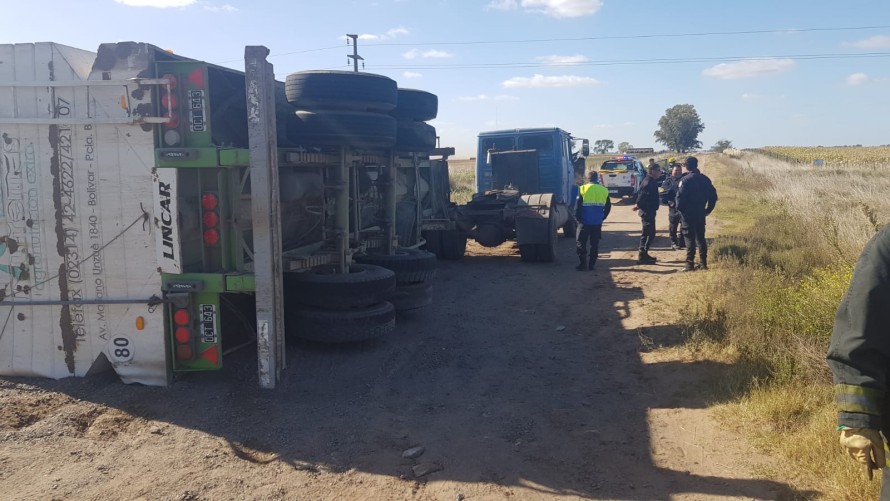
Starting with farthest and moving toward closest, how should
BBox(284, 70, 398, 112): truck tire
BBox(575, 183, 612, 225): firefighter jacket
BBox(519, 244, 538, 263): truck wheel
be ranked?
1. BBox(519, 244, 538, 263): truck wheel
2. BBox(575, 183, 612, 225): firefighter jacket
3. BBox(284, 70, 398, 112): truck tire

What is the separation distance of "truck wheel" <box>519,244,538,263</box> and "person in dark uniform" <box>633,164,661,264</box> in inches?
72.6

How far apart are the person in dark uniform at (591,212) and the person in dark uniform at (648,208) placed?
3.17 feet

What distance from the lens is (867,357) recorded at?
7.86 ft

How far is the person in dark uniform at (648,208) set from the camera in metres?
11.7

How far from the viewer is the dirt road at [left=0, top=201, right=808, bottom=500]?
3.76m

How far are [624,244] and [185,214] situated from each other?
11454mm

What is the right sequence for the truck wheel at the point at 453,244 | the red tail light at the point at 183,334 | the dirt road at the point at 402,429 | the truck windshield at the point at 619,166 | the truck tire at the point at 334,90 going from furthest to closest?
the truck windshield at the point at 619,166 → the truck wheel at the point at 453,244 → the truck tire at the point at 334,90 → the red tail light at the point at 183,334 → the dirt road at the point at 402,429

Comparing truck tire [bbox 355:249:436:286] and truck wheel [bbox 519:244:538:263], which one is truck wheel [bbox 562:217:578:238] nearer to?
truck wheel [bbox 519:244:538:263]

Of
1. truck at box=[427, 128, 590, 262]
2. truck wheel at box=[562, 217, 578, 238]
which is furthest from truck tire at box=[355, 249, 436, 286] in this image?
truck wheel at box=[562, 217, 578, 238]

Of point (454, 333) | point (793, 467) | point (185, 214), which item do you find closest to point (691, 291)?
point (454, 333)

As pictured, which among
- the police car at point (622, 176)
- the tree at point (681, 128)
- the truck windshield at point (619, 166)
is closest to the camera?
the police car at point (622, 176)

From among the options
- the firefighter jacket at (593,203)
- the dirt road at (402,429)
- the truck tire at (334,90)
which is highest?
the truck tire at (334,90)

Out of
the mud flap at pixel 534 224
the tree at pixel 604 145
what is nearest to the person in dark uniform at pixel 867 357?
the mud flap at pixel 534 224

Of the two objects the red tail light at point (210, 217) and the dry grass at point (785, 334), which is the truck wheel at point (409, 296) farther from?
the dry grass at point (785, 334)
